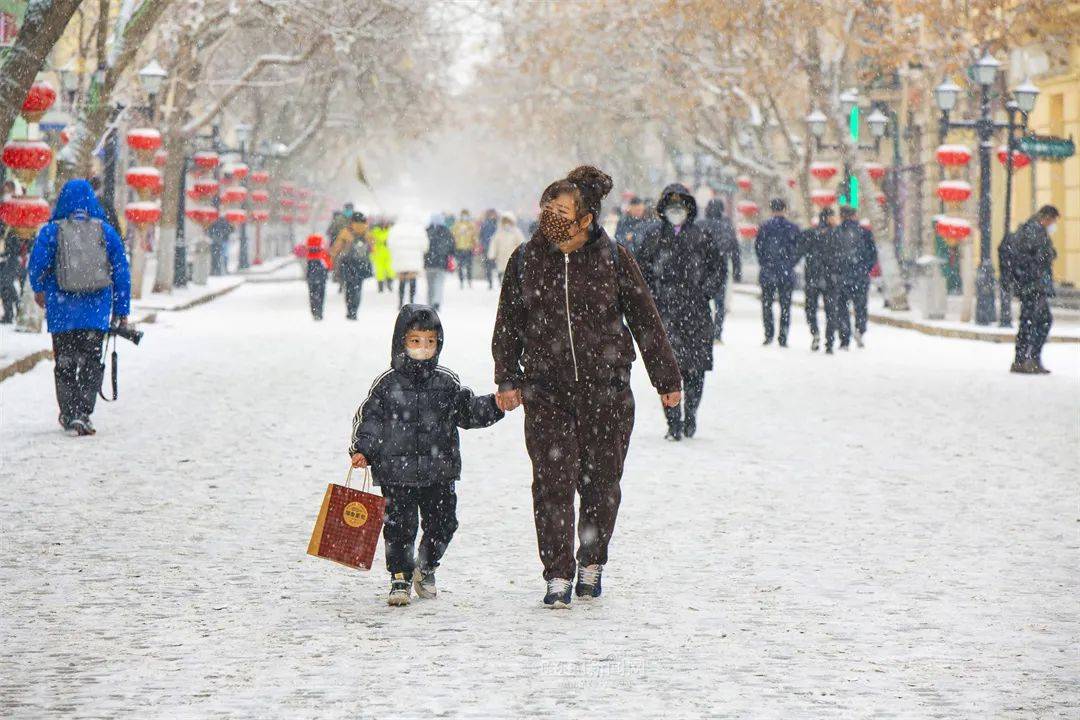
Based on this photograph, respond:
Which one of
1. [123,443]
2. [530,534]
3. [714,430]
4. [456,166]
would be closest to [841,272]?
[714,430]

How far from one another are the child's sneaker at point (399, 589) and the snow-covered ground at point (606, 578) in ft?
0.14

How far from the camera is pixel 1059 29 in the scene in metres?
29.9

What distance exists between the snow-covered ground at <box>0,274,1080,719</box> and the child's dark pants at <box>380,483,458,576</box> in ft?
0.67

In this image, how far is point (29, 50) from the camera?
1502 centimetres

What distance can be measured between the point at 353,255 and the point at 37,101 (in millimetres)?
8424

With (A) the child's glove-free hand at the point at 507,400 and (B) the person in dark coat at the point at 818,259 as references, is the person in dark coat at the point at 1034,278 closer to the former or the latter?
(B) the person in dark coat at the point at 818,259

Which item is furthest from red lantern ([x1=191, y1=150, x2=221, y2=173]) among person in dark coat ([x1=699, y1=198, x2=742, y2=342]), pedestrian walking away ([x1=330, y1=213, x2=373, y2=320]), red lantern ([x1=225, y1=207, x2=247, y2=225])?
person in dark coat ([x1=699, y1=198, x2=742, y2=342])

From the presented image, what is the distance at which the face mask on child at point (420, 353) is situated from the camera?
263 inches

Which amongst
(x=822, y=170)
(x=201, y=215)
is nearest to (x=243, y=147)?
(x=201, y=215)

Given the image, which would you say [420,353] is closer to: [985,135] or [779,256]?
[779,256]

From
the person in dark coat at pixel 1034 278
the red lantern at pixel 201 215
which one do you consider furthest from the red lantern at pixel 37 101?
the red lantern at pixel 201 215

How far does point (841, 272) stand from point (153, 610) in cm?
1526

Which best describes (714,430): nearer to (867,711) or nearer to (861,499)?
(861,499)

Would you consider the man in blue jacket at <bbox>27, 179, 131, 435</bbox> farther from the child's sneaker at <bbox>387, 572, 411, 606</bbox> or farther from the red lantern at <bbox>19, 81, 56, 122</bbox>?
the red lantern at <bbox>19, 81, 56, 122</bbox>
